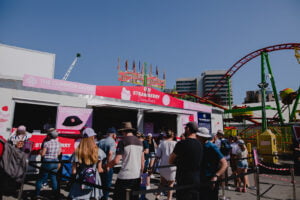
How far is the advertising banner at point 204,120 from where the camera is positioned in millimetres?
12716

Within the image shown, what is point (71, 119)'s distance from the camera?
7430 millimetres

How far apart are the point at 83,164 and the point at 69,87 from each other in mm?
5529

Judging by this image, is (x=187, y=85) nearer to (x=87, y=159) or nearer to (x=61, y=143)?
(x=61, y=143)

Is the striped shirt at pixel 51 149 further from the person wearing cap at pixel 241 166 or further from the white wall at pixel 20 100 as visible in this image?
the person wearing cap at pixel 241 166

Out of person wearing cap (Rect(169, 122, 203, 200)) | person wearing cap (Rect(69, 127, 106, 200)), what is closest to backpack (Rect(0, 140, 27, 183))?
person wearing cap (Rect(69, 127, 106, 200))

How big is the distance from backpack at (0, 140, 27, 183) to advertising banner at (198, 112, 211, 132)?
11088 millimetres

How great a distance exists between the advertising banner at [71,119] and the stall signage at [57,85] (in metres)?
0.82

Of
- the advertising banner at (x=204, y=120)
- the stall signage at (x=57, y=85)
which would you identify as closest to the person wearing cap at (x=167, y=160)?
the stall signage at (x=57, y=85)

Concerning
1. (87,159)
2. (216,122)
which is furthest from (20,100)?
(216,122)

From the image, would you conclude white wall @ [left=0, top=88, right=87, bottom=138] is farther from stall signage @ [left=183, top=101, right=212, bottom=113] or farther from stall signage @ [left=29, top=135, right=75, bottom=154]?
stall signage @ [left=183, top=101, right=212, bottom=113]

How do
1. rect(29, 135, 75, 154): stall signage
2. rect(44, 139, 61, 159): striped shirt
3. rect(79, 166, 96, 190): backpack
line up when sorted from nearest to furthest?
rect(79, 166, 96, 190): backpack → rect(44, 139, 61, 159): striped shirt → rect(29, 135, 75, 154): stall signage

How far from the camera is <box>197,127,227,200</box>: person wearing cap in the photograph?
9.99ft

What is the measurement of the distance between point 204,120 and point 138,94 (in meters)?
5.51

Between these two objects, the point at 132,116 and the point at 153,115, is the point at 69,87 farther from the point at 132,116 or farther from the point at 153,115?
the point at 153,115
